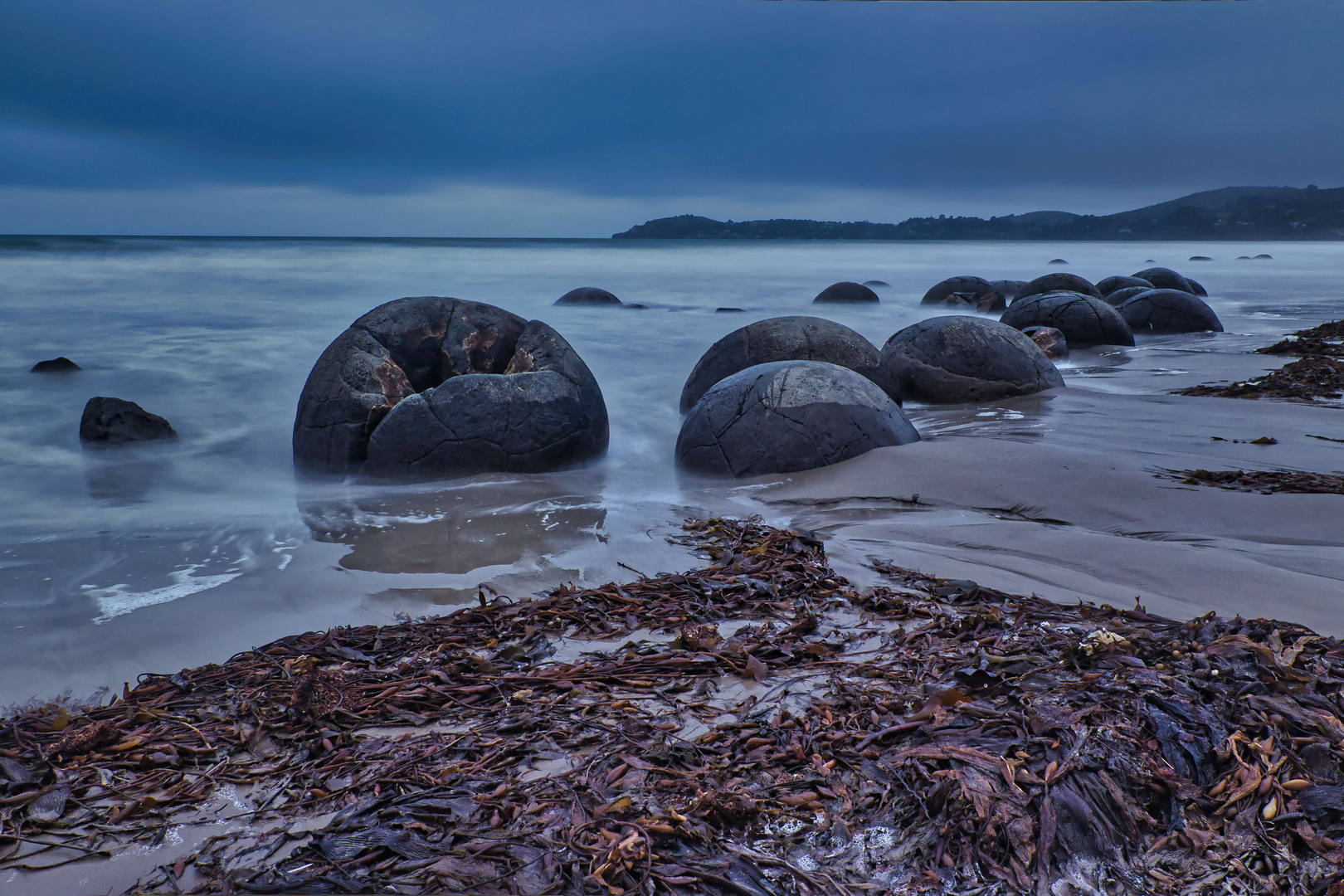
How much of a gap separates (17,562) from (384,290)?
3210cm

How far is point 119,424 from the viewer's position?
7.91 m

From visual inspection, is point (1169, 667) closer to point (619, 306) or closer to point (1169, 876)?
point (1169, 876)

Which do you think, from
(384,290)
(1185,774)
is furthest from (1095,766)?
(384,290)

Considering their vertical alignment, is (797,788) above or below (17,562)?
above

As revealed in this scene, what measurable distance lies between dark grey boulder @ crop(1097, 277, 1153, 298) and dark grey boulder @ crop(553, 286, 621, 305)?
12.7 meters

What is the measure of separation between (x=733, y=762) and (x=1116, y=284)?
20398mm

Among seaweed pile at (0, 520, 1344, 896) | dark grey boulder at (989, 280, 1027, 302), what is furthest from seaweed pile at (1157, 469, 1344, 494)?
dark grey boulder at (989, 280, 1027, 302)

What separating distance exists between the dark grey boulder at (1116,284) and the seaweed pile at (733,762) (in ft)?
61.2

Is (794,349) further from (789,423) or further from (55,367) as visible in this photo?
(55,367)

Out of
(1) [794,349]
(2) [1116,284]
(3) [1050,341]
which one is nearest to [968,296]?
(2) [1116,284]

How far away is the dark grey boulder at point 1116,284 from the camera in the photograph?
1869cm

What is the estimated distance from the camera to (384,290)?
34500 millimetres

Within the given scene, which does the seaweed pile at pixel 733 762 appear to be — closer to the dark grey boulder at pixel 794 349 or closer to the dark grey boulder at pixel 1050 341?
the dark grey boulder at pixel 794 349

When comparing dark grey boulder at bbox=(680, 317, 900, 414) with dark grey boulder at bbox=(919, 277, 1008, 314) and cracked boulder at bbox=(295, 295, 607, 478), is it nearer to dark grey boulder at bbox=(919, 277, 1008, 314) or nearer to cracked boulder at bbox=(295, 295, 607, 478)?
cracked boulder at bbox=(295, 295, 607, 478)
